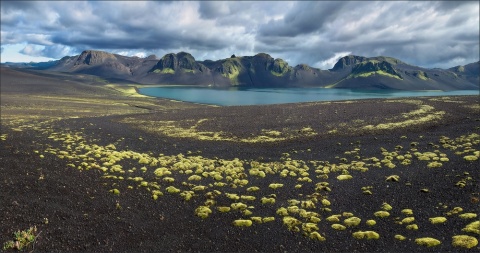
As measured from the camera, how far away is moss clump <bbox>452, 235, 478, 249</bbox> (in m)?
14.9

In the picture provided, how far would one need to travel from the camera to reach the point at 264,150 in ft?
121

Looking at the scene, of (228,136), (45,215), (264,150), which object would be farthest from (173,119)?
(45,215)

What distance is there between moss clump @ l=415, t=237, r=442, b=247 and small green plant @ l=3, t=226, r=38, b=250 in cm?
1914

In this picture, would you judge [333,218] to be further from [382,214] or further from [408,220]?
[408,220]

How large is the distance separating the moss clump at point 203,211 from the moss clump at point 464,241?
1336 centimetres

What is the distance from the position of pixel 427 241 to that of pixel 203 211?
1261cm

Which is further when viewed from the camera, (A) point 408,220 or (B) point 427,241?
(A) point 408,220

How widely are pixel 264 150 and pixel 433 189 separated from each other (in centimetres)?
1847

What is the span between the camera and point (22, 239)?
14922 mm

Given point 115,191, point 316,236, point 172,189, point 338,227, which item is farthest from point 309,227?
point 115,191

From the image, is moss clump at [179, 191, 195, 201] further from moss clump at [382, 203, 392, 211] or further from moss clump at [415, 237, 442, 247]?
moss clump at [415, 237, 442, 247]

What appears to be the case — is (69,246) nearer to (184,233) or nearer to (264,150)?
(184,233)

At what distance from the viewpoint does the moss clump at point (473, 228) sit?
1600 cm

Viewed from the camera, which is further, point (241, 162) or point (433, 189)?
point (241, 162)
